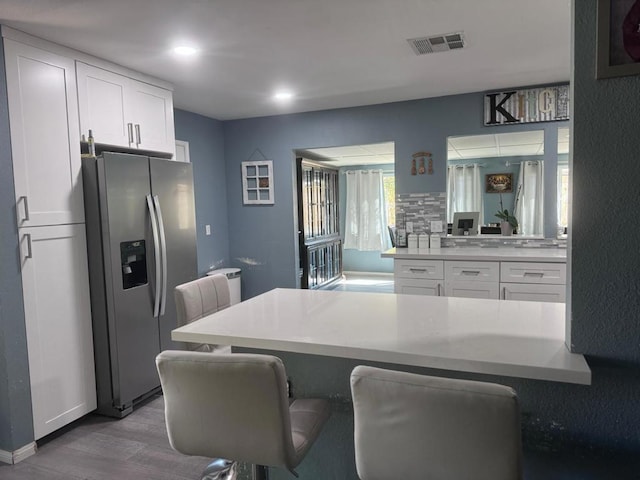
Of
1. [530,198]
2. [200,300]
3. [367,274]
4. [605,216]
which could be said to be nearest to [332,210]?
[367,274]

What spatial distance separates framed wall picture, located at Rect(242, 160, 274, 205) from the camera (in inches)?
192

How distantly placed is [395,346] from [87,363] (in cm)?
230

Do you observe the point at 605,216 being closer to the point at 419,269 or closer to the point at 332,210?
the point at 419,269

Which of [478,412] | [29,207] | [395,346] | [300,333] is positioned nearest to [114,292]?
[29,207]

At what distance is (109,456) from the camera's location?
2.40 meters

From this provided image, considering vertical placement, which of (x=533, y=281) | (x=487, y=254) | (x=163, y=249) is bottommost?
(x=533, y=281)

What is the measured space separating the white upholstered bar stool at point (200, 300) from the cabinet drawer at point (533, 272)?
7.55 ft

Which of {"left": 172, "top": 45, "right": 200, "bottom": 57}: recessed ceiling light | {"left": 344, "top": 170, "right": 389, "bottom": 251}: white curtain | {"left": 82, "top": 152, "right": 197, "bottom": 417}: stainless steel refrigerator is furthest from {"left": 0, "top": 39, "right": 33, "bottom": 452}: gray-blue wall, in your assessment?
{"left": 344, "top": 170, "right": 389, "bottom": 251}: white curtain

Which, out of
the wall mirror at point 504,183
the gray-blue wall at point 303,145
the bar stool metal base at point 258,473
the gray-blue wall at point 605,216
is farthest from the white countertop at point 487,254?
the wall mirror at point 504,183

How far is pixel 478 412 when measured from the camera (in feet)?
3.09

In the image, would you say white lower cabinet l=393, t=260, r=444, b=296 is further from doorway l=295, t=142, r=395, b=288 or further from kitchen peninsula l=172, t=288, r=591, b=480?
kitchen peninsula l=172, t=288, r=591, b=480

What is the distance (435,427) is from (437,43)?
2.48m

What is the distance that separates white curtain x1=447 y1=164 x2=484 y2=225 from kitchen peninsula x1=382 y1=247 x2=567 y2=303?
4003 millimetres

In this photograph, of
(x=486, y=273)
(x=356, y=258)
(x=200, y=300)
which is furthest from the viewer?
(x=356, y=258)
